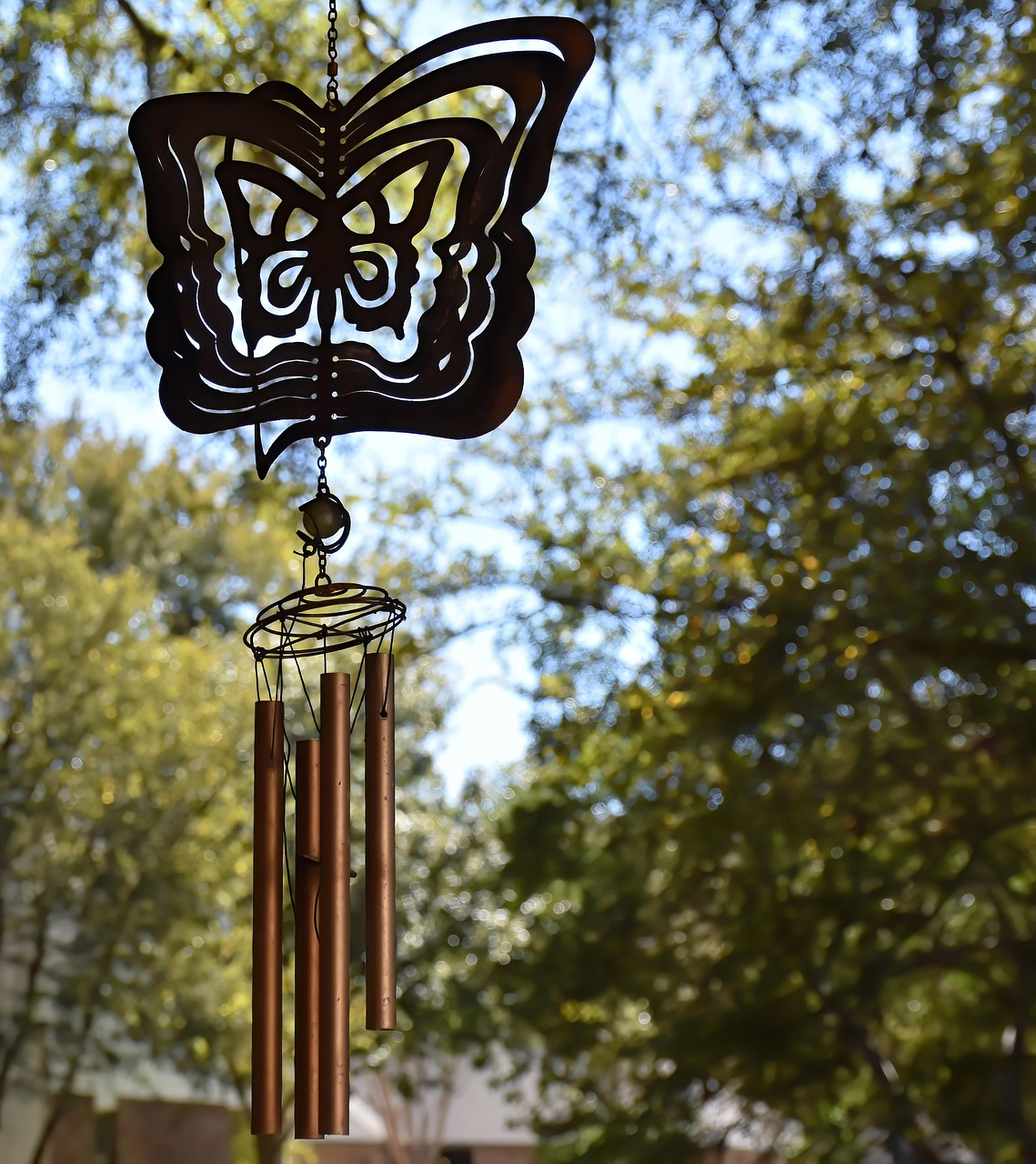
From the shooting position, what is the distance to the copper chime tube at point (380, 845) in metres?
1.65

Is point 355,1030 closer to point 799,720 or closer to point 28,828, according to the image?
point 28,828

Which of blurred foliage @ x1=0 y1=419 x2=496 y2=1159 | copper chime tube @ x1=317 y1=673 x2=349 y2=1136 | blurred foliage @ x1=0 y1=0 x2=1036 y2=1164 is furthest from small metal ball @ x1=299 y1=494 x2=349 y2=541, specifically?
blurred foliage @ x1=0 y1=419 x2=496 y2=1159

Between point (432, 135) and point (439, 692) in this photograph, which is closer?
Answer: point (432, 135)

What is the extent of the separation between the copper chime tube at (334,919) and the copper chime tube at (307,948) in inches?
0.5

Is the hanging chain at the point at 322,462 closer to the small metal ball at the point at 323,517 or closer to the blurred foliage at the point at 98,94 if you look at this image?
the small metal ball at the point at 323,517

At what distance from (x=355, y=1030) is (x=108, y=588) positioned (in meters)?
3.37

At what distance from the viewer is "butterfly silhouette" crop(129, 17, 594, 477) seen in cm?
171

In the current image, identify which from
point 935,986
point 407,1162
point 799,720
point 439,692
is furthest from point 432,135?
point 407,1162

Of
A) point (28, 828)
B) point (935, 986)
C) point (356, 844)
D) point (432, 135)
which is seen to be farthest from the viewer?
point (28, 828)

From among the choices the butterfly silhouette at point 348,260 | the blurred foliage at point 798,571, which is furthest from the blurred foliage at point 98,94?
the butterfly silhouette at point 348,260

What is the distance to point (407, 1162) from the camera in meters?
12.2

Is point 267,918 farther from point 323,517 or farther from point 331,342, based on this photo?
point 331,342

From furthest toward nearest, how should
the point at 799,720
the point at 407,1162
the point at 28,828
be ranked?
1. the point at 407,1162
2. the point at 28,828
3. the point at 799,720

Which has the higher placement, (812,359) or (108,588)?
(108,588)
